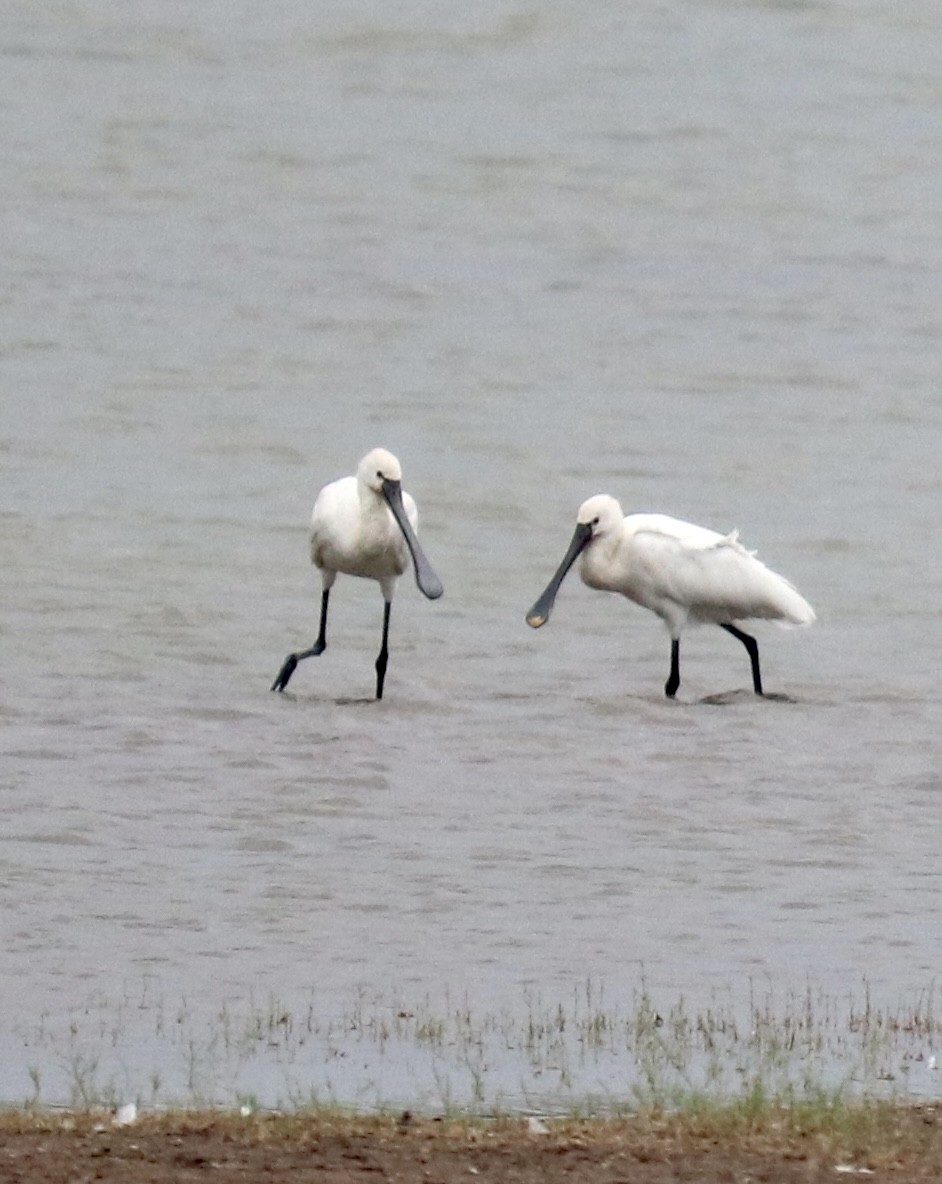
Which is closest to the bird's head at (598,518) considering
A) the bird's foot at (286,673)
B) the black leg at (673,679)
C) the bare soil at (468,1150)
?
the black leg at (673,679)

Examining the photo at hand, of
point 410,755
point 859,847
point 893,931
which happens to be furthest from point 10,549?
point 893,931

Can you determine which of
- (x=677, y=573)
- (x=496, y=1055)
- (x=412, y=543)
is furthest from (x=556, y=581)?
(x=496, y=1055)

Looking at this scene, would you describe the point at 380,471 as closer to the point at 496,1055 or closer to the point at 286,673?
the point at 286,673

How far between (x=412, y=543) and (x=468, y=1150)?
758cm

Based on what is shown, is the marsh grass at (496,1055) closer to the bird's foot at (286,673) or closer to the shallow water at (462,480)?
the shallow water at (462,480)

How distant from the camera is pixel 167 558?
15594mm

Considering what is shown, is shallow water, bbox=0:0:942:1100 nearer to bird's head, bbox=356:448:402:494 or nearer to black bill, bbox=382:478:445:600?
black bill, bbox=382:478:445:600

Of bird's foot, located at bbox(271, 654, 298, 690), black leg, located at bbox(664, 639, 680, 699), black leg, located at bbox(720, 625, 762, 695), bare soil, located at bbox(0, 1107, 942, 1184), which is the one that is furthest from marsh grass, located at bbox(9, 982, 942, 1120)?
black leg, located at bbox(720, 625, 762, 695)

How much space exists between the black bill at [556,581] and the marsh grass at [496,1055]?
20.1ft

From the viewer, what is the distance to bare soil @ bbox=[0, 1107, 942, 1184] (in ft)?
17.3

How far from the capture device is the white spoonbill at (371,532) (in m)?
12.9

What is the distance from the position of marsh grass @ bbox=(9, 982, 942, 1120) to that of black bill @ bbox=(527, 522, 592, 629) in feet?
20.1

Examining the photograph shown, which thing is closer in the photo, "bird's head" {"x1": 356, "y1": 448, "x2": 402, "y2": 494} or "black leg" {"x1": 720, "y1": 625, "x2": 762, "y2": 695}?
"black leg" {"x1": 720, "y1": 625, "x2": 762, "y2": 695}

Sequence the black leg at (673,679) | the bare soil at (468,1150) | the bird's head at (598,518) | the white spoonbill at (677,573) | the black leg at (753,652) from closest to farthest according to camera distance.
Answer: the bare soil at (468,1150)
the black leg at (673,679)
the black leg at (753,652)
the white spoonbill at (677,573)
the bird's head at (598,518)
